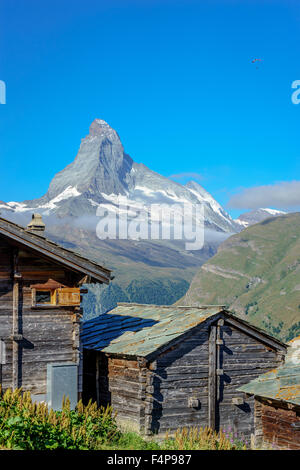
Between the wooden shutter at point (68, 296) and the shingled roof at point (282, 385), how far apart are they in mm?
5937

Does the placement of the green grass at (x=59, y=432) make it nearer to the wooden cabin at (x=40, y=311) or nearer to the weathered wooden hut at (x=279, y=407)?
the wooden cabin at (x=40, y=311)

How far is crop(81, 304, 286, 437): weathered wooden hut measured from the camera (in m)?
20.0

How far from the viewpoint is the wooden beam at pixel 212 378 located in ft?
70.1

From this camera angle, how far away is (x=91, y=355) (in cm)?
2275

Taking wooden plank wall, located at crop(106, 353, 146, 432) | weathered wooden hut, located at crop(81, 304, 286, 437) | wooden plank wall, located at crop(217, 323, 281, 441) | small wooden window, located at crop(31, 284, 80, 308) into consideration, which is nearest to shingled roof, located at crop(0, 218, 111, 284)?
small wooden window, located at crop(31, 284, 80, 308)

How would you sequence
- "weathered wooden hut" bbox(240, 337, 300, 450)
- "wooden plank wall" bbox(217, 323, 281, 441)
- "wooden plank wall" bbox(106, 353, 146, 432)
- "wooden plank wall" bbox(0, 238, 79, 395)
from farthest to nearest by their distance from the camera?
"wooden plank wall" bbox(217, 323, 281, 441), "wooden plank wall" bbox(106, 353, 146, 432), "wooden plank wall" bbox(0, 238, 79, 395), "weathered wooden hut" bbox(240, 337, 300, 450)

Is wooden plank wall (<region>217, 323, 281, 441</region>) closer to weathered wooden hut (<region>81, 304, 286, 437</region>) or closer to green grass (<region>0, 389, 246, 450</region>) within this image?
weathered wooden hut (<region>81, 304, 286, 437</region>)

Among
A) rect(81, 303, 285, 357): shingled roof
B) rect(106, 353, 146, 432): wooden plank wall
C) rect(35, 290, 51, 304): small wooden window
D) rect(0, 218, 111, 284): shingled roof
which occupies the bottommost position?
rect(106, 353, 146, 432): wooden plank wall

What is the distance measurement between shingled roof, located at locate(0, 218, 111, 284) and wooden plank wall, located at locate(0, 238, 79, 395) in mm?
531

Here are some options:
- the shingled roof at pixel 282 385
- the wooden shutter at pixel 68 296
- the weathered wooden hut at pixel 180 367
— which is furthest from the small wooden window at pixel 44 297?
the shingled roof at pixel 282 385
